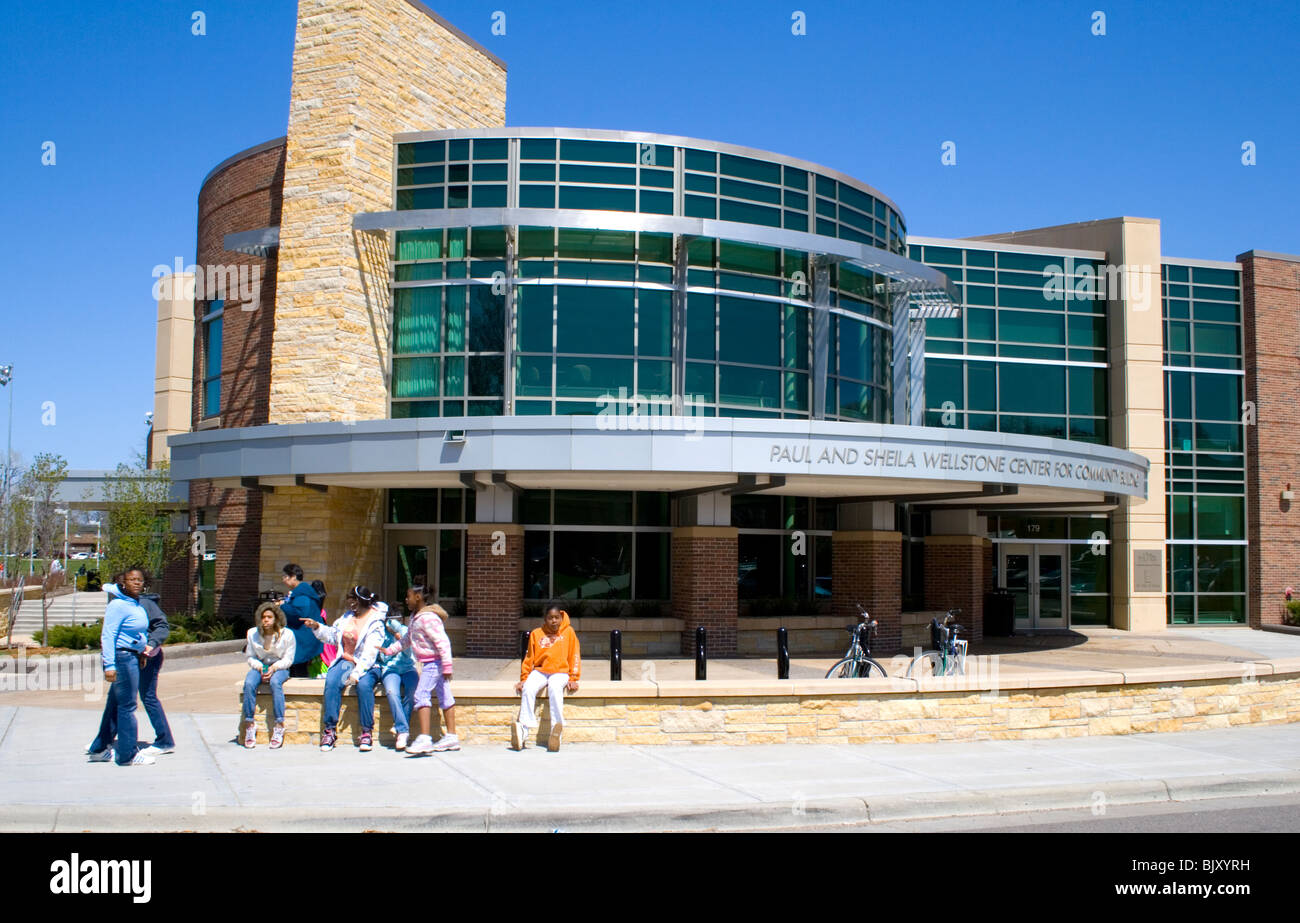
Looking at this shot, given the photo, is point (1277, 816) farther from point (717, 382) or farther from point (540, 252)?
point (540, 252)

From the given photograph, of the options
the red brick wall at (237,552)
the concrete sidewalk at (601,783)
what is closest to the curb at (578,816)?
the concrete sidewalk at (601,783)

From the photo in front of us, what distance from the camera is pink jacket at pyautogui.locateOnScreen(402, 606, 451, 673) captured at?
10.6m

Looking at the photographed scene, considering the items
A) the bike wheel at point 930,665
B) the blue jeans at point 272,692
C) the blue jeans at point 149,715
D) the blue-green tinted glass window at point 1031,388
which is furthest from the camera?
the blue-green tinted glass window at point 1031,388

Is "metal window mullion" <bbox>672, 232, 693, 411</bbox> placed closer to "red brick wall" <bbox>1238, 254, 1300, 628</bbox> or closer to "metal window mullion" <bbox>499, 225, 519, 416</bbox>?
"metal window mullion" <bbox>499, 225, 519, 416</bbox>

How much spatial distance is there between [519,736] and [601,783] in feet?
5.03

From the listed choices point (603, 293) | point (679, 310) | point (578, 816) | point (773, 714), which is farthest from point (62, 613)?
point (578, 816)

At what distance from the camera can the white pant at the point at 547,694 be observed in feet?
35.4

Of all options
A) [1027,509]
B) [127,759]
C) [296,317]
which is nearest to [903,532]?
[1027,509]

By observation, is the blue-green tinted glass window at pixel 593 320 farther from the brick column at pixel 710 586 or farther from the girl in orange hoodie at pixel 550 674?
the girl in orange hoodie at pixel 550 674

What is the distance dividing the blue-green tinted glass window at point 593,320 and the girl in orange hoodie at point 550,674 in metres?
9.83

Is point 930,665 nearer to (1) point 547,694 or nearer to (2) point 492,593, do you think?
(2) point 492,593

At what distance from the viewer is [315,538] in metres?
20.9

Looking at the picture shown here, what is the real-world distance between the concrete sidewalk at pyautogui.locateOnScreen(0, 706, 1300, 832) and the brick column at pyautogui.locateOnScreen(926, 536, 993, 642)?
1294cm
